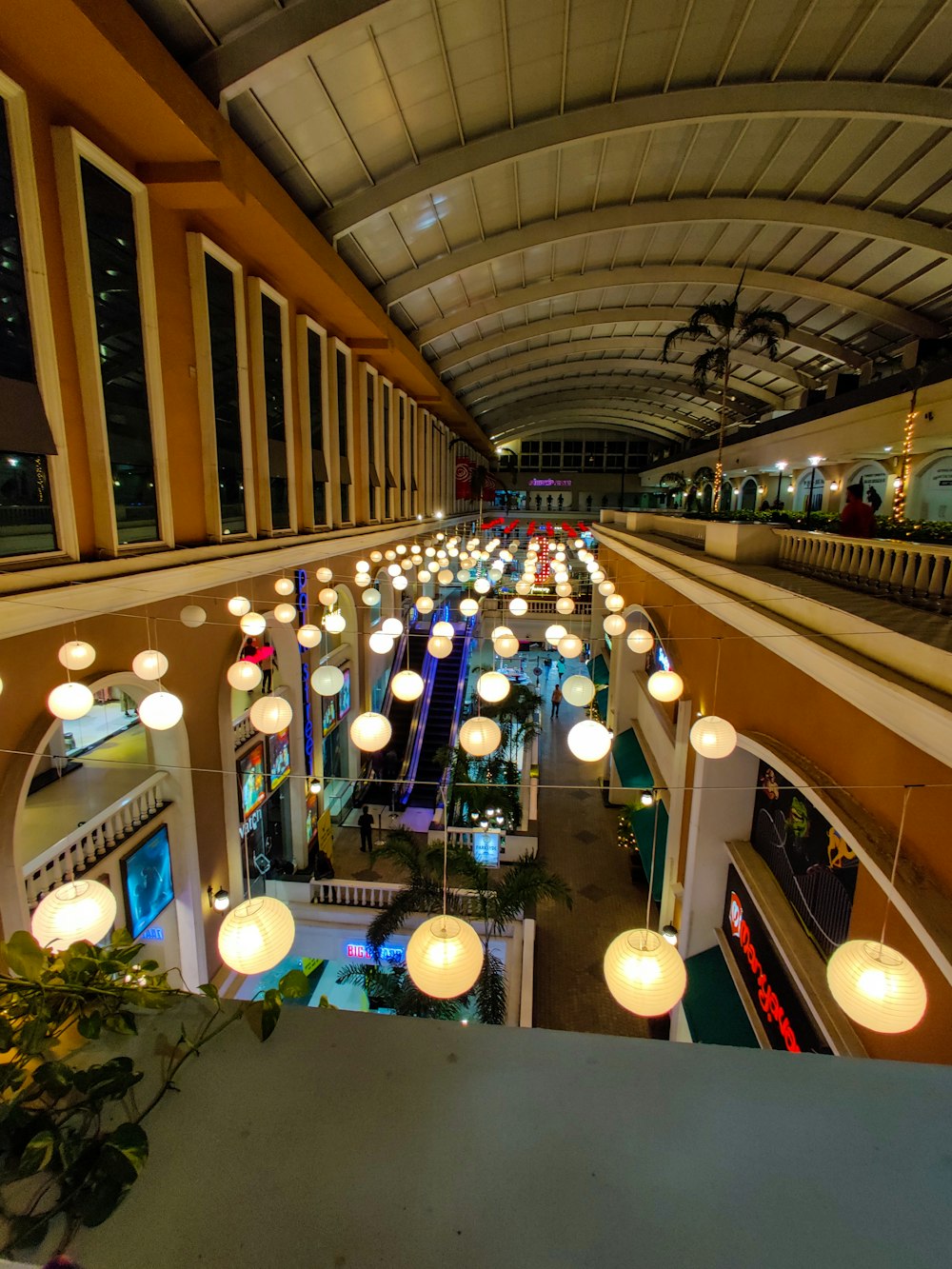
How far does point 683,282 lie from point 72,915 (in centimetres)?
1928

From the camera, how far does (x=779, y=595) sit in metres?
4.93

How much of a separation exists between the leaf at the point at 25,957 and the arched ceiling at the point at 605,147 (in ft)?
25.8

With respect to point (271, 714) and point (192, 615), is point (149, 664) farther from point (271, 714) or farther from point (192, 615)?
point (192, 615)

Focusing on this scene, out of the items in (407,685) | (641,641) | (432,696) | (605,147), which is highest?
(605,147)

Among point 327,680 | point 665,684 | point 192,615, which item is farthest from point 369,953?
point 665,684

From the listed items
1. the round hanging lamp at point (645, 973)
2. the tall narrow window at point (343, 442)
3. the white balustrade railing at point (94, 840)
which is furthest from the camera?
the tall narrow window at point (343, 442)

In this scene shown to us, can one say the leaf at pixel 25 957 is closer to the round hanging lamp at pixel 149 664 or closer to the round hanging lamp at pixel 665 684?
the round hanging lamp at pixel 149 664

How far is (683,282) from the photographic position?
16734mm

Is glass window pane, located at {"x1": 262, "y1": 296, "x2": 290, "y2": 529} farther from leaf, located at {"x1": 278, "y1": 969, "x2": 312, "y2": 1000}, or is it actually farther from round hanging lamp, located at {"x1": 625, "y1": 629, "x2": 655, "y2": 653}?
leaf, located at {"x1": 278, "y1": 969, "x2": 312, "y2": 1000}

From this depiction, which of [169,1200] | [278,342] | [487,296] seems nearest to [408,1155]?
[169,1200]

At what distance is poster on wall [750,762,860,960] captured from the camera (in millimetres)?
4699

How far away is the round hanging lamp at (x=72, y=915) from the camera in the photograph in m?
3.37

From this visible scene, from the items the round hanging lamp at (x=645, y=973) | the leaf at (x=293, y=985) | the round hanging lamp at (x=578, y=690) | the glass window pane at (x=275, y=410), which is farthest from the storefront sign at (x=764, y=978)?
the glass window pane at (x=275, y=410)

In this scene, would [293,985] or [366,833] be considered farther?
[366,833]
